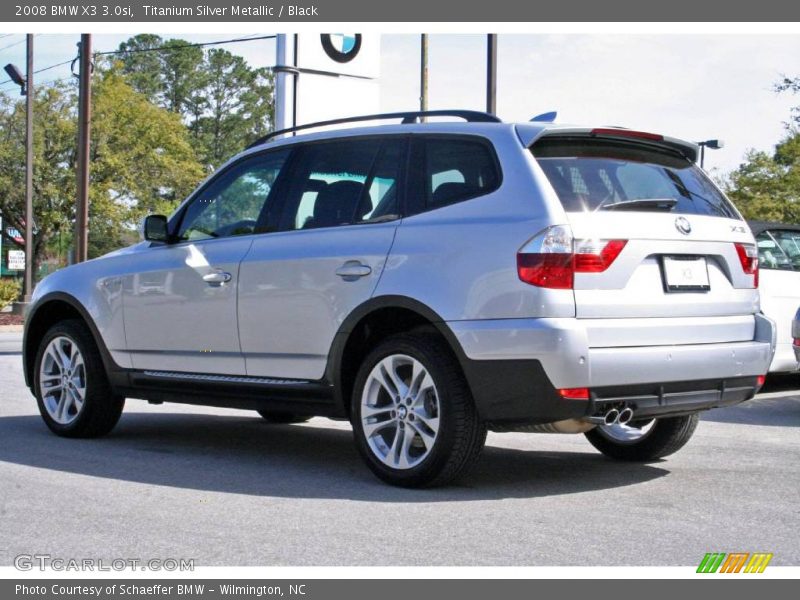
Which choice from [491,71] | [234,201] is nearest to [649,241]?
[234,201]

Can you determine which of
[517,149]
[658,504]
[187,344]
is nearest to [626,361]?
[658,504]

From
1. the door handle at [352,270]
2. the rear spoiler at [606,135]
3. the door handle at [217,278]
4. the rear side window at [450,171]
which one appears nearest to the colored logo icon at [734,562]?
the rear side window at [450,171]

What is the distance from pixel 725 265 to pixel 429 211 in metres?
1.62

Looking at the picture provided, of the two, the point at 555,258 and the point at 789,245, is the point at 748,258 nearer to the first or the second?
the point at 555,258

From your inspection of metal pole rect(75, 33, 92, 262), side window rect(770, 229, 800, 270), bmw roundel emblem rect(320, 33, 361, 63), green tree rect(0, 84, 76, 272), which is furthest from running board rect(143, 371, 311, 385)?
green tree rect(0, 84, 76, 272)

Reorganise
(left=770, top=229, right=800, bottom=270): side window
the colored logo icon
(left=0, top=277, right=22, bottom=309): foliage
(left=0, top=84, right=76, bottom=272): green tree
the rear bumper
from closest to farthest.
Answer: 1. the colored logo icon
2. the rear bumper
3. (left=770, top=229, right=800, bottom=270): side window
4. (left=0, top=277, right=22, bottom=309): foliage
5. (left=0, top=84, right=76, bottom=272): green tree

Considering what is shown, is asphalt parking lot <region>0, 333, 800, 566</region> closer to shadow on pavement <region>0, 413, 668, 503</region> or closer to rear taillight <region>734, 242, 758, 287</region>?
shadow on pavement <region>0, 413, 668, 503</region>

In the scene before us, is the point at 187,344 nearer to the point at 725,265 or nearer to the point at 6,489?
the point at 6,489

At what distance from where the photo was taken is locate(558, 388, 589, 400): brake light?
5609 mm

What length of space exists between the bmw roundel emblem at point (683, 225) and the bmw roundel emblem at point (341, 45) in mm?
11868

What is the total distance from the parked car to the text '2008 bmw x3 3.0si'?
4.08 meters

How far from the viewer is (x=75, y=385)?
8.19 m

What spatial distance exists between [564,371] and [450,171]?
139 centimetres

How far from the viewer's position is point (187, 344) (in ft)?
24.3
